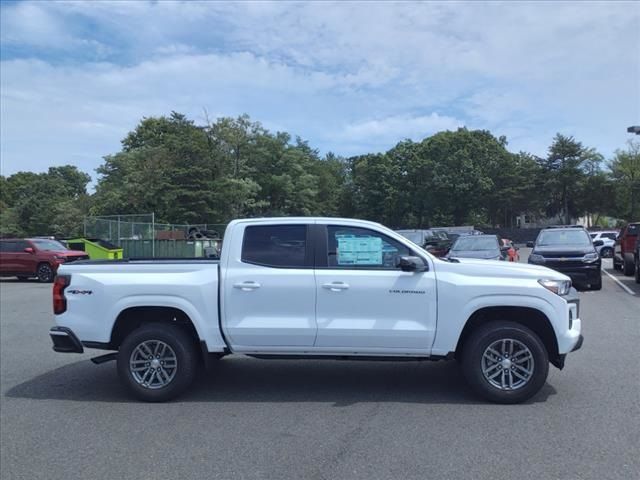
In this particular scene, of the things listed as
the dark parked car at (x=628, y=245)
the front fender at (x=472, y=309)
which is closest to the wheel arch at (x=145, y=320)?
the front fender at (x=472, y=309)

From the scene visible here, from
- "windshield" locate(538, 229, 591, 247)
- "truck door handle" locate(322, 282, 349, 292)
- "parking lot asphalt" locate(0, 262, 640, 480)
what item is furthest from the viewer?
"windshield" locate(538, 229, 591, 247)

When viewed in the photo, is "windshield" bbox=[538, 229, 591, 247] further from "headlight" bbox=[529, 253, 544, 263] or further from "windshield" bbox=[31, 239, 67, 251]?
"windshield" bbox=[31, 239, 67, 251]

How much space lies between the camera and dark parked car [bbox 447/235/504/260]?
17812mm

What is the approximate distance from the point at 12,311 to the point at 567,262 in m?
13.8

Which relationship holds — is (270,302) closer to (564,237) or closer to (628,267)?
(564,237)

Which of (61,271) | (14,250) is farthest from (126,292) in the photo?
(14,250)

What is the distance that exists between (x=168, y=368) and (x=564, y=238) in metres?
13.9

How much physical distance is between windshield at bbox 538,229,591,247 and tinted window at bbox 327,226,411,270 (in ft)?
39.5

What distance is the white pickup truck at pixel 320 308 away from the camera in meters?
6.10

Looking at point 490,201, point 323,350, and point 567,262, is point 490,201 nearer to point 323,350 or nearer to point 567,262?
point 567,262

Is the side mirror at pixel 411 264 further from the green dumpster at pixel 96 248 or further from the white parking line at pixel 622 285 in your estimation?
the green dumpster at pixel 96 248

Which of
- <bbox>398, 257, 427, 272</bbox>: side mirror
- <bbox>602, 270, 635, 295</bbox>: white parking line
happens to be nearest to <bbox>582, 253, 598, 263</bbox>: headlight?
<bbox>602, 270, 635, 295</bbox>: white parking line

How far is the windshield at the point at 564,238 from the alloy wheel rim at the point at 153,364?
13267mm

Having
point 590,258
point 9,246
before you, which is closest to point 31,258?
point 9,246
